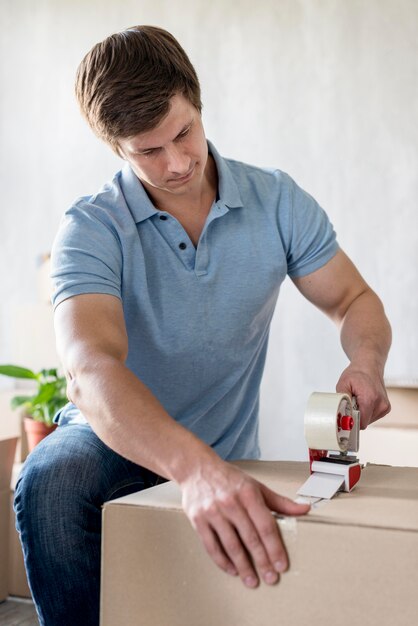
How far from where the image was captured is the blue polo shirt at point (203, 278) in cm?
125

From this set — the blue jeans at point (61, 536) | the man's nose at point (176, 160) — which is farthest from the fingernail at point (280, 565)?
the man's nose at point (176, 160)

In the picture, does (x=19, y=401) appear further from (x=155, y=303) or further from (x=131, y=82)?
(x=131, y=82)

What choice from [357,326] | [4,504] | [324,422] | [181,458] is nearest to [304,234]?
[357,326]

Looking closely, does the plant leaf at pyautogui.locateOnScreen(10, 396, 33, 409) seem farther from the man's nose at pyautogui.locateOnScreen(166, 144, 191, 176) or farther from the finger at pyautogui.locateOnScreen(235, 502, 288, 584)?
the finger at pyautogui.locateOnScreen(235, 502, 288, 584)

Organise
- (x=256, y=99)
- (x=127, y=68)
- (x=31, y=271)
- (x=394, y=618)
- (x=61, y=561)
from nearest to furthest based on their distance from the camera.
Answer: (x=394, y=618)
(x=61, y=561)
(x=127, y=68)
(x=256, y=99)
(x=31, y=271)

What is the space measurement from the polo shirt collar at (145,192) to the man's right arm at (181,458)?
0.29 m

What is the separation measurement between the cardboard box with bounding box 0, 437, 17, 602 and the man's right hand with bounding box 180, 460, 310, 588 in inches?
57.4

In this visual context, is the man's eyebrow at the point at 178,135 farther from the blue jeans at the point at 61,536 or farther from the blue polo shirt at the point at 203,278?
the blue jeans at the point at 61,536

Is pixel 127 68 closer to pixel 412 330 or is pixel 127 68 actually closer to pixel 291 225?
pixel 291 225

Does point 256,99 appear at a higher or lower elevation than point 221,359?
higher

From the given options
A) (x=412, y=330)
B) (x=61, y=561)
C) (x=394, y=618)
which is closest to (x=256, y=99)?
(x=412, y=330)

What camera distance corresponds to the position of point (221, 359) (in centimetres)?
129

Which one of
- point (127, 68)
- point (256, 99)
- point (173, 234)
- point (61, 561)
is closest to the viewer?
point (61, 561)

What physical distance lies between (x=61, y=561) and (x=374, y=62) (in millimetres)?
1967
